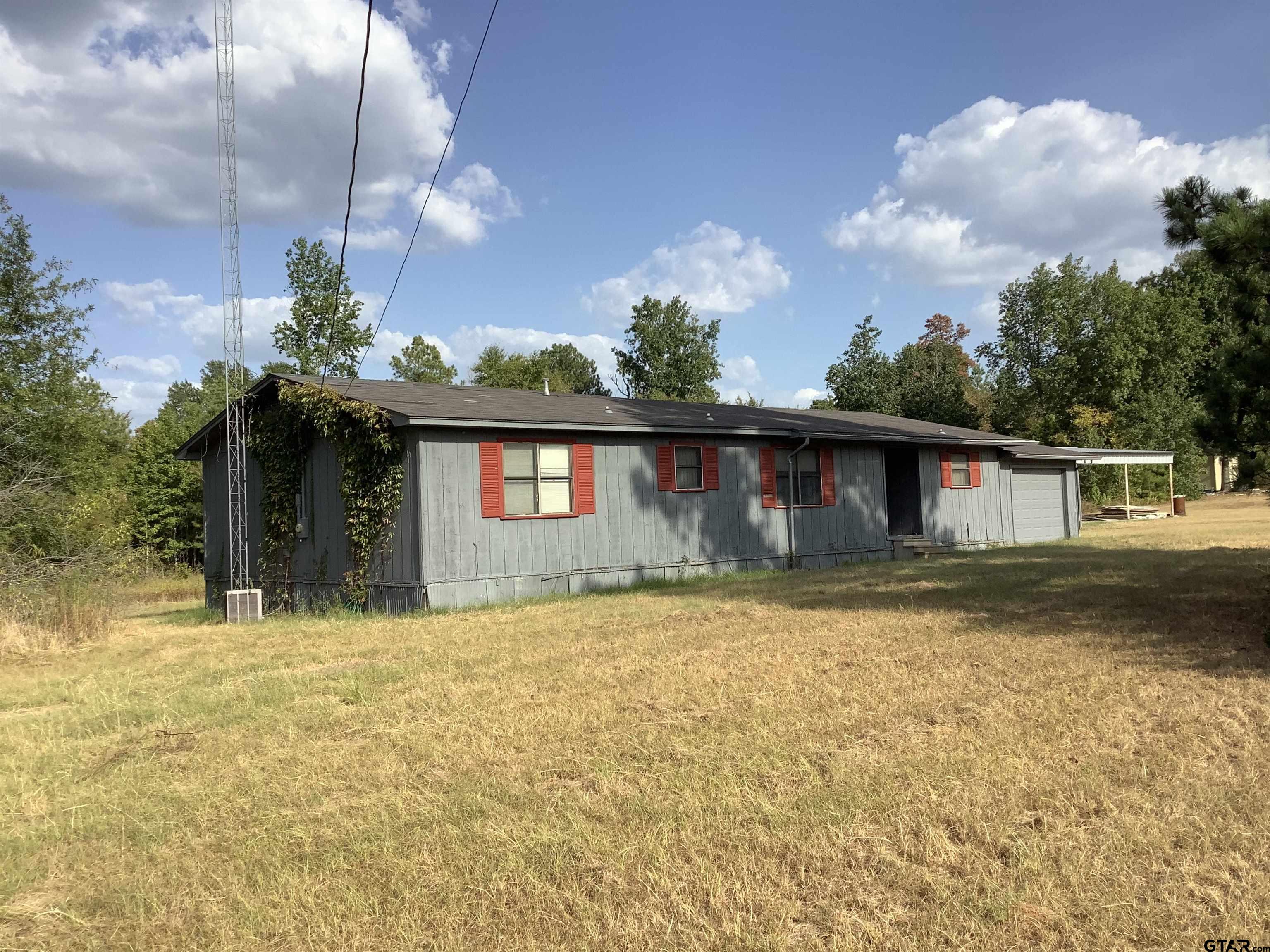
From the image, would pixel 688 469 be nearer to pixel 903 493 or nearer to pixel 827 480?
pixel 827 480

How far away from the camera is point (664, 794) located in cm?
452

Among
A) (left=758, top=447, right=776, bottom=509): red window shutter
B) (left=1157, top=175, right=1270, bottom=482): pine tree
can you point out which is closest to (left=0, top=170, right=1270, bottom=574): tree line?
(left=1157, top=175, right=1270, bottom=482): pine tree

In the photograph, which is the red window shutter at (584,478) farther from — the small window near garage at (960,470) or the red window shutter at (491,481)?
the small window near garage at (960,470)

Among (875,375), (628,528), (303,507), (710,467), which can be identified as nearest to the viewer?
(628,528)

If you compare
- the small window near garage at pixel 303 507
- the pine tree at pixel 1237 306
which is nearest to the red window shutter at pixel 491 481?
the small window near garage at pixel 303 507

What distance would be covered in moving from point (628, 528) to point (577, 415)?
208cm

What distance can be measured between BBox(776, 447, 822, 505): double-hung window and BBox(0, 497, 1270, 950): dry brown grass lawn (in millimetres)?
8189

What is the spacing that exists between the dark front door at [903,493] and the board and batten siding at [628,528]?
139cm

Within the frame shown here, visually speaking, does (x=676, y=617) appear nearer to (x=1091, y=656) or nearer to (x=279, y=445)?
(x=1091, y=656)

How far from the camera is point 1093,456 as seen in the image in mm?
24469

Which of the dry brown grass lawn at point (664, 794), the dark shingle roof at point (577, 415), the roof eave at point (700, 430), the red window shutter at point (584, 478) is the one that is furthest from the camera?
the red window shutter at point (584, 478)

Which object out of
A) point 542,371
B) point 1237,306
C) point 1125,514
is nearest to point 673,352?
point 542,371

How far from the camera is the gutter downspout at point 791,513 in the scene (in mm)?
17109

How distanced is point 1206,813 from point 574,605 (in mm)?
8967
